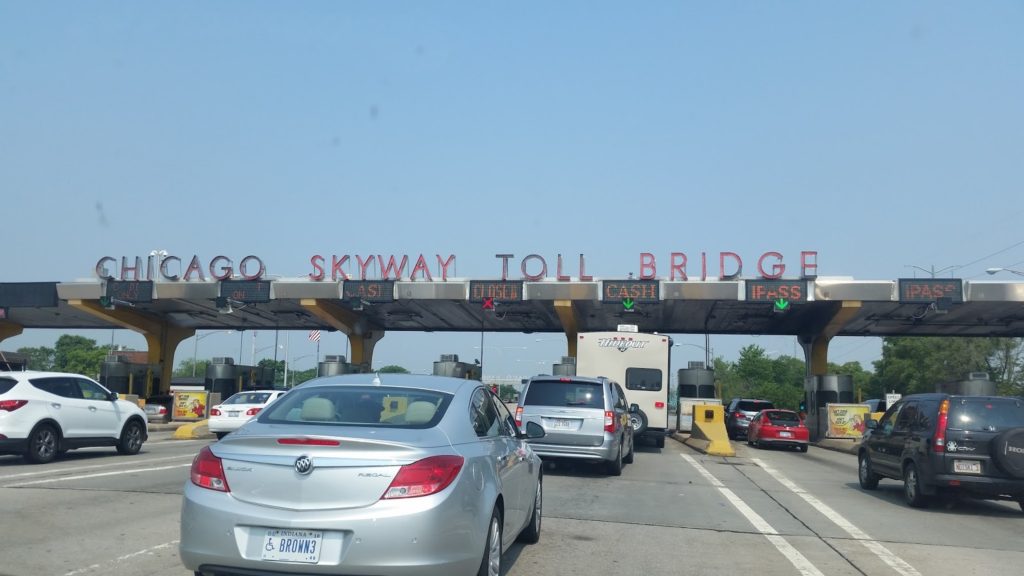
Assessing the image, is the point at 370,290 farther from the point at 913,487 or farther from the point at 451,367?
the point at 913,487

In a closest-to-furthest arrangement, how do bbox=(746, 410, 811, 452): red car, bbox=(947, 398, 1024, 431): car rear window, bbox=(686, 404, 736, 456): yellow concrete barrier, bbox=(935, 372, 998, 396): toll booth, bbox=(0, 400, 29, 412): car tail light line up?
bbox=(947, 398, 1024, 431): car rear window < bbox=(0, 400, 29, 412): car tail light < bbox=(686, 404, 736, 456): yellow concrete barrier < bbox=(746, 410, 811, 452): red car < bbox=(935, 372, 998, 396): toll booth

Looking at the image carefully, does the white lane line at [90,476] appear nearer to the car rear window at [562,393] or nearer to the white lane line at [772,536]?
the car rear window at [562,393]

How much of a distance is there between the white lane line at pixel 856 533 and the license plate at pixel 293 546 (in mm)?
5480

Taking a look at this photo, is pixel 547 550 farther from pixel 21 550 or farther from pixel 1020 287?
pixel 1020 287

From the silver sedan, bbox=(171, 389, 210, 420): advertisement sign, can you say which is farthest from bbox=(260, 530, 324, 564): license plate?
bbox=(171, 389, 210, 420): advertisement sign

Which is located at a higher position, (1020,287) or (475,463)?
(1020,287)

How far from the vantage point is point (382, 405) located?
6.39 m

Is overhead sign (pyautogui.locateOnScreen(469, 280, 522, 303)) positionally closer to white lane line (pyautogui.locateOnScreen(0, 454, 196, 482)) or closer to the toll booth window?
the toll booth window

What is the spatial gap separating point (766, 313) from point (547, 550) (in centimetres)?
3350

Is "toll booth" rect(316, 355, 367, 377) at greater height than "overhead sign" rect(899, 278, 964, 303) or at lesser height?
lesser

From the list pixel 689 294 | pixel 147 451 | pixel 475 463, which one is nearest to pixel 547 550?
pixel 475 463

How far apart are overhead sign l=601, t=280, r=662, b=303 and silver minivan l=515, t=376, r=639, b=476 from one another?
691 inches

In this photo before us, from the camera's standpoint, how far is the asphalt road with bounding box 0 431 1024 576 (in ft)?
25.6

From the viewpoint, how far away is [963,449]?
1202 centimetres
